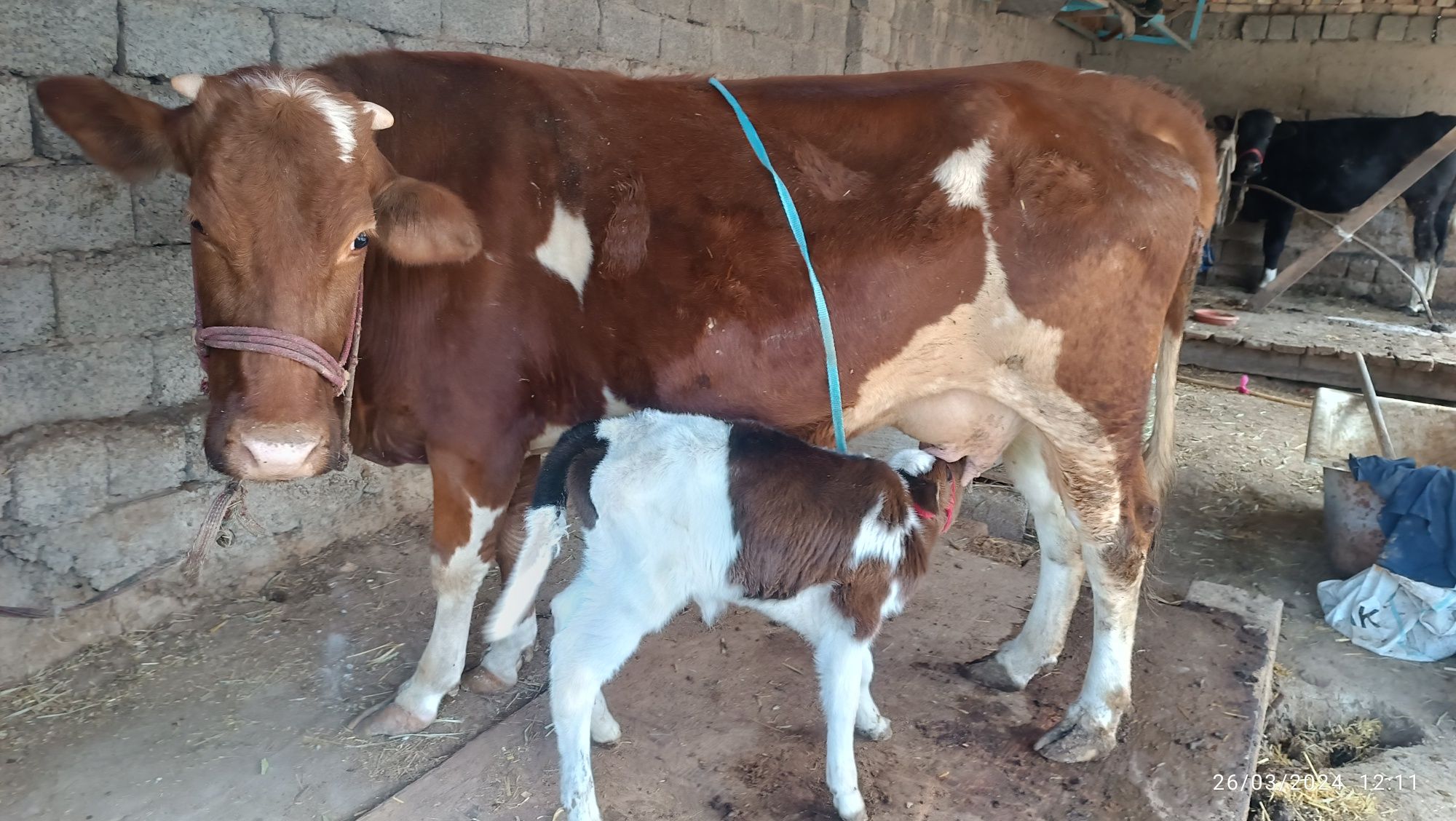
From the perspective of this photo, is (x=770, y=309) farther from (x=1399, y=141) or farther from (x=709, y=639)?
(x=1399, y=141)

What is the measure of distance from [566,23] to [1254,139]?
1071cm

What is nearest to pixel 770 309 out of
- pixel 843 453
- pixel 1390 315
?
pixel 843 453

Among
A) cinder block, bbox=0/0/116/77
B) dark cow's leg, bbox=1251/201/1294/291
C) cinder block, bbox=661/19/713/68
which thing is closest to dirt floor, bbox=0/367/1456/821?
cinder block, bbox=0/0/116/77

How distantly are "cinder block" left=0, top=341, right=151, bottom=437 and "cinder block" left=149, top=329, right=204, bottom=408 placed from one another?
3cm

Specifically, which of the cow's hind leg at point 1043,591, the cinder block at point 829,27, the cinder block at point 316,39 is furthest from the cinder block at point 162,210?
the cinder block at point 829,27

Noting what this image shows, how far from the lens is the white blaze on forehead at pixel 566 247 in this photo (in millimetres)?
2572

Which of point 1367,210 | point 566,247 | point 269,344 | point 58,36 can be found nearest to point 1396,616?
point 566,247

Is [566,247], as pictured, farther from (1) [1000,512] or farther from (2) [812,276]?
(1) [1000,512]

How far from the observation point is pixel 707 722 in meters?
2.90

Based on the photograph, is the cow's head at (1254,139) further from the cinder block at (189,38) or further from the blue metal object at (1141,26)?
the cinder block at (189,38)

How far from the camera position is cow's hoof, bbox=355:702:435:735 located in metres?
2.79

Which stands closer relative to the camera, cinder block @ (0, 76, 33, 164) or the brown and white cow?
the brown and white cow

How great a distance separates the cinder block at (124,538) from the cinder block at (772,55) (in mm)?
4189

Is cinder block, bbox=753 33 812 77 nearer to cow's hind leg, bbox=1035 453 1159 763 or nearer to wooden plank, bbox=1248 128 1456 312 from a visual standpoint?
cow's hind leg, bbox=1035 453 1159 763
